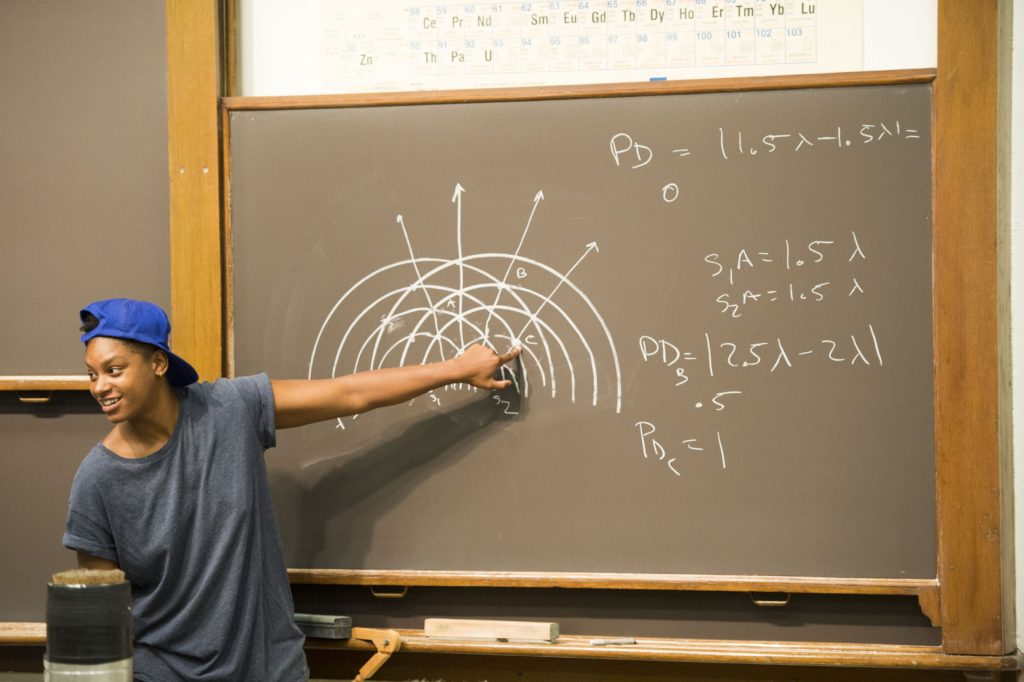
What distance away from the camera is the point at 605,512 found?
7.18 feet

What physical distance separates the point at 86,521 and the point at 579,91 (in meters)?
1.50

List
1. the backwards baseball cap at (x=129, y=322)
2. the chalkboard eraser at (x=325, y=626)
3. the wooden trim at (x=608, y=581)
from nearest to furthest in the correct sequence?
the backwards baseball cap at (x=129, y=322) → the wooden trim at (x=608, y=581) → the chalkboard eraser at (x=325, y=626)

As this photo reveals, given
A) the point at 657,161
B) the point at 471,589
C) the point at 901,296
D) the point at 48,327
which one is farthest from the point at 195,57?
the point at 901,296

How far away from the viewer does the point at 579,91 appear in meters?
2.20

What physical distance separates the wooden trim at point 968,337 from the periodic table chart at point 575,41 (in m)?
0.27

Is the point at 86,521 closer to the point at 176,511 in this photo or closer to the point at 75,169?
the point at 176,511

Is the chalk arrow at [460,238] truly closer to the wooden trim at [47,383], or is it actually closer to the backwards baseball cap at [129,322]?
the backwards baseball cap at [129,322]

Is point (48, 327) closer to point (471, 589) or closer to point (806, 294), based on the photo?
point (471, 589)

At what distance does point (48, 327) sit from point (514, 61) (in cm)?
142

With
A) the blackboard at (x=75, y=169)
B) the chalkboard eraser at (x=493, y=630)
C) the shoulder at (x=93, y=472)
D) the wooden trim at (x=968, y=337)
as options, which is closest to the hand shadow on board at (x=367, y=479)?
the chalkboard eraser at (x=493, y=630)

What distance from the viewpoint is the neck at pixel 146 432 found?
1898 millimetres

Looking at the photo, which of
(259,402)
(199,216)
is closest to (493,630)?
(259,402)

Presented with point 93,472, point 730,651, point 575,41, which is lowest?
point 730,651

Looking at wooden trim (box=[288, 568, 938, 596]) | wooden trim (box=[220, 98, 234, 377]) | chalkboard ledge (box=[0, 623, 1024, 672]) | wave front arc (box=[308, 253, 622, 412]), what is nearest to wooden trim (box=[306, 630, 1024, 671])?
chalkboard ledge (box=[0, 623, 1024, 672])
